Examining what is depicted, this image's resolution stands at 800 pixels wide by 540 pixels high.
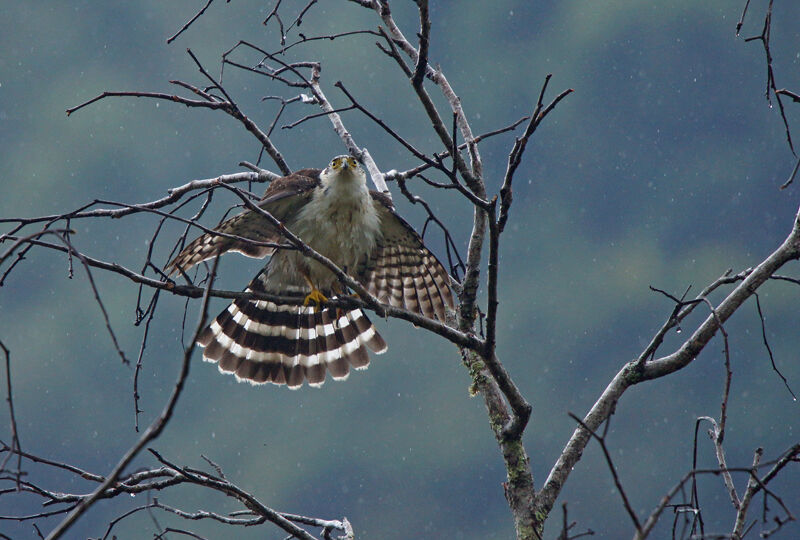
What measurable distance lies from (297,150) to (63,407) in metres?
21.1

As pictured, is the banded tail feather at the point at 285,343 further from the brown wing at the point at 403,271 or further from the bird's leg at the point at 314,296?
the bird's leg at the point at 314,296

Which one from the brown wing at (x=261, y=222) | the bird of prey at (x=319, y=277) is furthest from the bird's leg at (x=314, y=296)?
the brown wing at (x=261, y=222)

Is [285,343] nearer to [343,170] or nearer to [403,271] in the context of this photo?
[403,271]

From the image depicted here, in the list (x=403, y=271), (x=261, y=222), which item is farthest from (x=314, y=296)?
(x=403, y=271)

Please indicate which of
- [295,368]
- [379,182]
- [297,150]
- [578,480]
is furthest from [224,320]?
[297,150]

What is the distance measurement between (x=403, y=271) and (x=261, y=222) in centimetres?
93

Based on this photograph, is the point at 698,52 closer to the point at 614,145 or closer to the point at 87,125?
the point at 614,145

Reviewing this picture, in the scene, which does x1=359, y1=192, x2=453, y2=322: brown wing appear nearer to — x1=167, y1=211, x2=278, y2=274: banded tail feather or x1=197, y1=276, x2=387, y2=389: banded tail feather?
x1=197, y1=276, x2=387, y2=389: banded tail feather

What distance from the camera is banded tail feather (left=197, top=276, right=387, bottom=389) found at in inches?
197

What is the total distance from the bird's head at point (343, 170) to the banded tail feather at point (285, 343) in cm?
84

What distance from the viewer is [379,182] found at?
487 centimetres

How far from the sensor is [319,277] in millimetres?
4711

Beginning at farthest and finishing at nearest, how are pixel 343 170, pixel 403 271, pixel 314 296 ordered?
pixel 403 271, pixel 343 170, pixel 314 296

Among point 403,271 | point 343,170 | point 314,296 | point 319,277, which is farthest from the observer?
point 403,271
